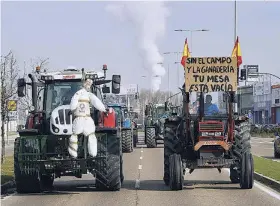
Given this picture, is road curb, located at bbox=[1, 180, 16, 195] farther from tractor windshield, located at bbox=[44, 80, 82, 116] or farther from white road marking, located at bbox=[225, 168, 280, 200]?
white road marking, located at bbox=[225, 168, 280, 200]

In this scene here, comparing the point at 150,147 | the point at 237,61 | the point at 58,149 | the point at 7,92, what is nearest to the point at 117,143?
the point at 58,149

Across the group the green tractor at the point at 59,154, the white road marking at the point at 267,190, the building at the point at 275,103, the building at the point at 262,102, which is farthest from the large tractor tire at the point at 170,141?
the building at the point at 262,102

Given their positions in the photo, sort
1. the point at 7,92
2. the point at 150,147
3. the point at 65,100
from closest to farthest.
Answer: the point at 65,100
the point at 7,92
the point at 150,147

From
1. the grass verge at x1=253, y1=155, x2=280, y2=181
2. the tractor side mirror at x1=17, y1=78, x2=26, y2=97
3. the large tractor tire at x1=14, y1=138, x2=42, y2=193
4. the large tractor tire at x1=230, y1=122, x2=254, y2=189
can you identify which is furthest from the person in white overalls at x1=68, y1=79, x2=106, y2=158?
the grass verge at x1=253, y1=155, x2=280, y2=181

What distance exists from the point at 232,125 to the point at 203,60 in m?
1.84

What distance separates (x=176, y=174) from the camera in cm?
1580

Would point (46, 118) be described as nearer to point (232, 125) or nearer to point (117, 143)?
point (117, 143)

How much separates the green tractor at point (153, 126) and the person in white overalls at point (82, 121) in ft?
83.3

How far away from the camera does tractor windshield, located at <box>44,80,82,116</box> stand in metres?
16.4

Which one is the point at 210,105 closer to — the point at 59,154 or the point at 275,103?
the point at 59,154

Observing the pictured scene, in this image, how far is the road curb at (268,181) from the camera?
16.6 m

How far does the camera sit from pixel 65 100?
1645 cm

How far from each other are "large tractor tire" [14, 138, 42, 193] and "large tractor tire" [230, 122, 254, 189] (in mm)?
5024

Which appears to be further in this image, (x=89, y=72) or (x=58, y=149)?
(x=89, y=72)
